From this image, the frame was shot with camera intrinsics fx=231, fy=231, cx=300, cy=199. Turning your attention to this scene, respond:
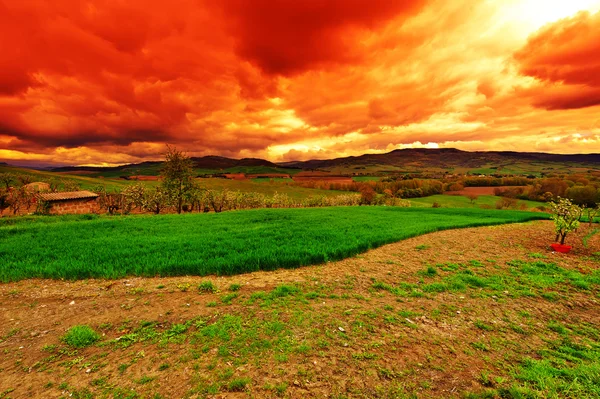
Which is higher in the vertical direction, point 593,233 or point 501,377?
point 501,377

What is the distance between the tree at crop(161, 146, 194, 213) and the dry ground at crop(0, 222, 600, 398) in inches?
1369

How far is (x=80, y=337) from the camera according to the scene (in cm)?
718

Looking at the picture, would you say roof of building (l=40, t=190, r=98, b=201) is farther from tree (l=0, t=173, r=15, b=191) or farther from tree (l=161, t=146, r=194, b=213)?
tree (l=161, t=146, r=194, b=213)

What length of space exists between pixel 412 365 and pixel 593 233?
34.6 m

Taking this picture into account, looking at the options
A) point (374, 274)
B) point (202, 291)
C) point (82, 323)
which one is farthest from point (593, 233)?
point (82, 323)

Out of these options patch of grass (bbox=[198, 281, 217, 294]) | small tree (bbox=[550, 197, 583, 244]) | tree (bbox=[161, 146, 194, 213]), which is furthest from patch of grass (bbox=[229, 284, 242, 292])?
tree (bbox=[161, 146, 194, 213])

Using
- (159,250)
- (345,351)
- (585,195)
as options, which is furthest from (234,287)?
(585,195)

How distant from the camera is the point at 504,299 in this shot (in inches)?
396

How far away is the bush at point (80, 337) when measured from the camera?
7.00 m

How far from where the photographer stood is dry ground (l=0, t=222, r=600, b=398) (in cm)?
550

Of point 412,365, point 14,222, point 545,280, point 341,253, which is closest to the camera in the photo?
point 412,365

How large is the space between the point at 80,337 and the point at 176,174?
41500 millimetres

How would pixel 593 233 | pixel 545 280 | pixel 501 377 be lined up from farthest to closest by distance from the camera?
pixel 593 233, pixel 545 280, pixel 501 377

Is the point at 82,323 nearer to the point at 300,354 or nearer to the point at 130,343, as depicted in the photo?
the point at 130,343
